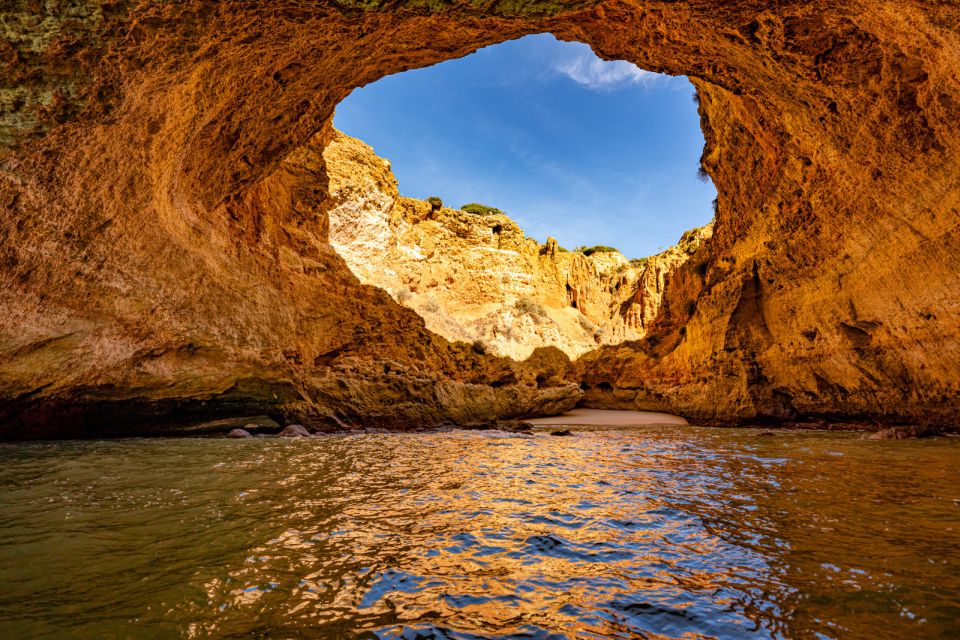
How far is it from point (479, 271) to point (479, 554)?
35685mm

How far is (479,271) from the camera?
37.9m

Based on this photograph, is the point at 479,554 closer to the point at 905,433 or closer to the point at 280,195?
the point at 905,433

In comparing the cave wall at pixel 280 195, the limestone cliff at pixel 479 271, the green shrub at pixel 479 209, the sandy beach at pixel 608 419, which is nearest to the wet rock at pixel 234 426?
the cave wall at pixel 280 195

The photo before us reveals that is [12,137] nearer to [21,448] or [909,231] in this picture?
[21,448]

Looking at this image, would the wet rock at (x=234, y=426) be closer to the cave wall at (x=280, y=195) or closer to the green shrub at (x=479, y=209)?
the cave wall at (x=280, y=195)

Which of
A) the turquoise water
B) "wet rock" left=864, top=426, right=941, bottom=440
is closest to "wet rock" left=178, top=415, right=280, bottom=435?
the turquoise water

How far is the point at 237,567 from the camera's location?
2.39 meters

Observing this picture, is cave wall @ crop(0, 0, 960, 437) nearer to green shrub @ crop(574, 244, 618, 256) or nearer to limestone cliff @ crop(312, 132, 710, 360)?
limestone cliff @ crop(312, 132, 710, 360)

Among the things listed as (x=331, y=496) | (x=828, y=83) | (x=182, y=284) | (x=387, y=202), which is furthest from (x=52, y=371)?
(x=387, y=202)

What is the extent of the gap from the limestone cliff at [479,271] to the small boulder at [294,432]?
19225 millimetres

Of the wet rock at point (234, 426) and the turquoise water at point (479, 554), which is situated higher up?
the turquoise water at point (479, 554)

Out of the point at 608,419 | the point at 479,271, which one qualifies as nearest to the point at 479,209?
the point at 479,271

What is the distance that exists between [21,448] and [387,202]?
28.5m

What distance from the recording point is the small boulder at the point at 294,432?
10.4 metres
